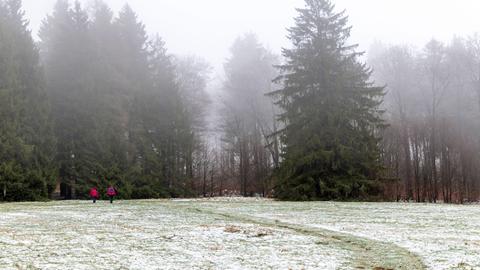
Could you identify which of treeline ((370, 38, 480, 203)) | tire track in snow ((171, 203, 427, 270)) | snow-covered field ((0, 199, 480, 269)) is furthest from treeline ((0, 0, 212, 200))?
tire track in snow ((171, 203, 427, 270))

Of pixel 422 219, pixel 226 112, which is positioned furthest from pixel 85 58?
pixel 422 219

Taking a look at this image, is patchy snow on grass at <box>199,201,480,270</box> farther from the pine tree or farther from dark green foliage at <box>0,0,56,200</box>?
dark green foliage at <box>0,0,56,200</box>

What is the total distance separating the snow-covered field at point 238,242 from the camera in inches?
423

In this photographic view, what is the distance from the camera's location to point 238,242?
1381 centimetres

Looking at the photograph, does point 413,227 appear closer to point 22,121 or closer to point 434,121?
point 434,121

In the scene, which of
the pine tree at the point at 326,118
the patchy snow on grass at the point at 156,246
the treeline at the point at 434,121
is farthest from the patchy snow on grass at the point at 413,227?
the treeline at the point at 434,121

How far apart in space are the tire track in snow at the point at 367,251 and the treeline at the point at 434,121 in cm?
2576

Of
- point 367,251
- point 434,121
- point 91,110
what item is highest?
point 91,110

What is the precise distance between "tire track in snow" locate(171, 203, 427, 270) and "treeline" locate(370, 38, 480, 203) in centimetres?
2576

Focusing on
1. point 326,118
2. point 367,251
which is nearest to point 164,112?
point 326,118

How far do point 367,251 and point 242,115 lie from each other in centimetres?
3665

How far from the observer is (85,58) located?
44750mm

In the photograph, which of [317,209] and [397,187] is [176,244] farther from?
[397,187]

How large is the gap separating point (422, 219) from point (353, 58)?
18.1 m
